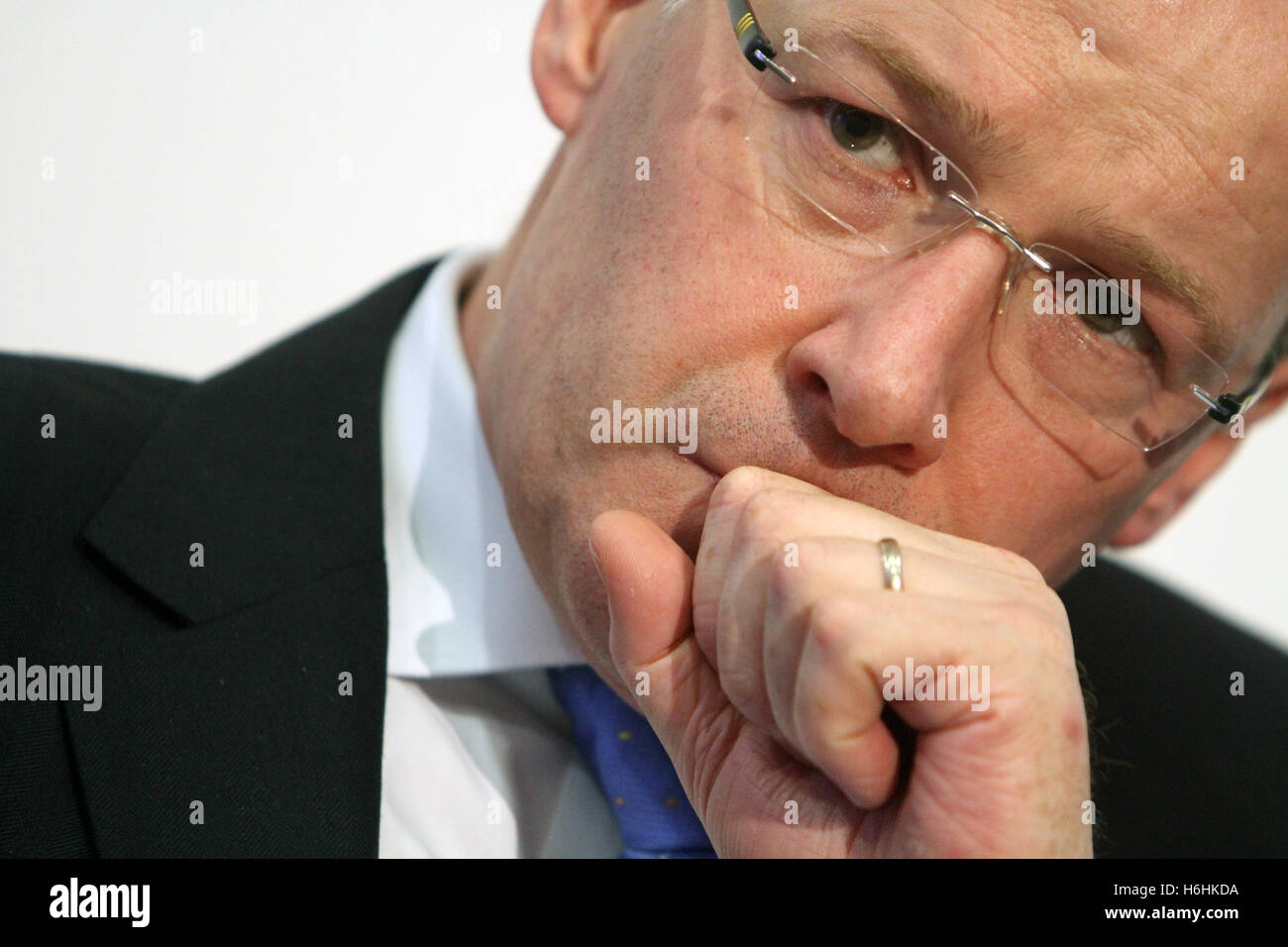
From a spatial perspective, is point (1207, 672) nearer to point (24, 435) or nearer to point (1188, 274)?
point (1188, 274)

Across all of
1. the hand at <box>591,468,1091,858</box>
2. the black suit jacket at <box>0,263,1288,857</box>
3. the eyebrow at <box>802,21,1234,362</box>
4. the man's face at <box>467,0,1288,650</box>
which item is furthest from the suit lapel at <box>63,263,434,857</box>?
the eyebrow at <box>802,21,1234,362</box>

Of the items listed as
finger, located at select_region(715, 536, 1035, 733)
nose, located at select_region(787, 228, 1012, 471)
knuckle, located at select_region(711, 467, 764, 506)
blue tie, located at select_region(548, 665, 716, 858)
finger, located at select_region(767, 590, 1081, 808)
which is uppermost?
nose, located at select_region(787, 228, 1012, 471)

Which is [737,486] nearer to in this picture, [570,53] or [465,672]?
[465,672]

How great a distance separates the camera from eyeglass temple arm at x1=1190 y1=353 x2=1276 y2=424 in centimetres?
152

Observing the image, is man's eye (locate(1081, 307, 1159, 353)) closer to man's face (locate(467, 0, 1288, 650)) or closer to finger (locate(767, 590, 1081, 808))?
man's face (locate(467, 0, 1288, 650))

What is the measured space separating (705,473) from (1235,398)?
743 millimetres

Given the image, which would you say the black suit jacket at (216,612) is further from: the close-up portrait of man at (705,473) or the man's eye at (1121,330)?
the man's eye at (1121,330)

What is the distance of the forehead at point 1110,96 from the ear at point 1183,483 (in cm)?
56

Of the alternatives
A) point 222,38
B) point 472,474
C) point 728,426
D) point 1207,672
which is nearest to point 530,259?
point 472,474

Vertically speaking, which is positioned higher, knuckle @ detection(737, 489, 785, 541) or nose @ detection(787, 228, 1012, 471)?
nose @ detection(787, 228, 1012, 471)

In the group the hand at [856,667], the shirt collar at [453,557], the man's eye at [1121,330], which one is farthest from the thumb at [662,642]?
the man's eye at [1121,330]

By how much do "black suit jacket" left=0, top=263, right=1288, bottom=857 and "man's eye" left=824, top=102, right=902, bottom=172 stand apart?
2.41 feet

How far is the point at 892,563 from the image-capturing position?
1045mm
